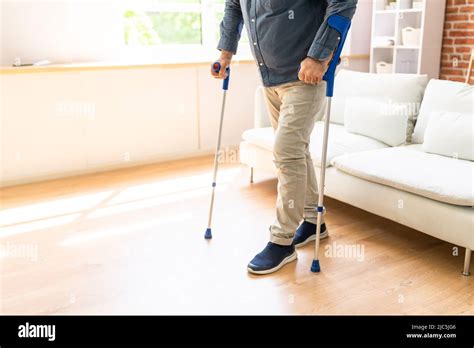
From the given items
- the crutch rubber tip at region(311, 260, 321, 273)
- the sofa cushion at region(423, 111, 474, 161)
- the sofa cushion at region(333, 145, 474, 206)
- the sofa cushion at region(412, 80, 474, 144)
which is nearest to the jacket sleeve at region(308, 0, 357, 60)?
the sofa cushion at region(333, 145, 474, 206)

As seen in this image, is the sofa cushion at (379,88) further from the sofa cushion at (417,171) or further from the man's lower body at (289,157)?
the man's lower body at (289,157)

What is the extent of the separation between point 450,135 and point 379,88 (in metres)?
0.73

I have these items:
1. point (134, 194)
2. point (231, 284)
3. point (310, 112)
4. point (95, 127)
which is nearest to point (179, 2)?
point (95, 127)

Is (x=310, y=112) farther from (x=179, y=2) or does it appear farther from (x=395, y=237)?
(x=179, y=2)

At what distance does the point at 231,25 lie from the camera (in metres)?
2.29

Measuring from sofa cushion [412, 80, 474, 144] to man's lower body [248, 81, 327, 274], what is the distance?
3.28 feet

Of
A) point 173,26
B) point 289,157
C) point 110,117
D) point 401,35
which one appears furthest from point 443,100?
point 173,26

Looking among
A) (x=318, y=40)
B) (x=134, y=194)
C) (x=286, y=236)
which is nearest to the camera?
(x=318, y=40)

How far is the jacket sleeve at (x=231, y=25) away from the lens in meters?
2.27

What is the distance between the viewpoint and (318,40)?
1841 mm

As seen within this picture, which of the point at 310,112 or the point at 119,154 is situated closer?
the point at 310,112

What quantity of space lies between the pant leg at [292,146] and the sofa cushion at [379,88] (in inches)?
45.5

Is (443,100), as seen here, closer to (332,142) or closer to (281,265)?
(332,142)

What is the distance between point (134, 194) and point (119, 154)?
71 cm
